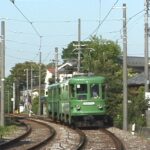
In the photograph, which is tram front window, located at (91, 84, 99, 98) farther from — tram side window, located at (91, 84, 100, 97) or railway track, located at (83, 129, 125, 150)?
railway track, located at (83, 129, 125, 150)

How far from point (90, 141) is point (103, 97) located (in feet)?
27.7

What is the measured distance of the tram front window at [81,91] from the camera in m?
31.6

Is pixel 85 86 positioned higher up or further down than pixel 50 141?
higher up

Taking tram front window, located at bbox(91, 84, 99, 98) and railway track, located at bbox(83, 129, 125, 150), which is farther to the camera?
tram front window, located at bbox(91, 84, 99, 98)

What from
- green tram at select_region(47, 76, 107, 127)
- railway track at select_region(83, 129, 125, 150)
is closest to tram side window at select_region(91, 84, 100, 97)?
green tram at select_region(47, 76, 107, 127)

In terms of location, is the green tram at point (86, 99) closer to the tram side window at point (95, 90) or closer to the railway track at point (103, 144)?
the tram side window at point (95, 90)

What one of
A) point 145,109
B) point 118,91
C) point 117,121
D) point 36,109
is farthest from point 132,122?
point 36,109

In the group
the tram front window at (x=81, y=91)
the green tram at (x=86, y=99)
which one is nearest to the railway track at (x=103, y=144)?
the green tram at (x=86, y=99)

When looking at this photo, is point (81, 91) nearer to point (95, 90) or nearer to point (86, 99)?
point (86, 99)

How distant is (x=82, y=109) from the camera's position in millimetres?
31469

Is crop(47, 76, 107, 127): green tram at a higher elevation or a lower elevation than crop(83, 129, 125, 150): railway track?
higher

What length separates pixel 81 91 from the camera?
3186 centimetres

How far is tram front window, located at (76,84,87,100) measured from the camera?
3164cm

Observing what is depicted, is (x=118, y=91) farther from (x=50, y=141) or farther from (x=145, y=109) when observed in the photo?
(x=50, y=141)
